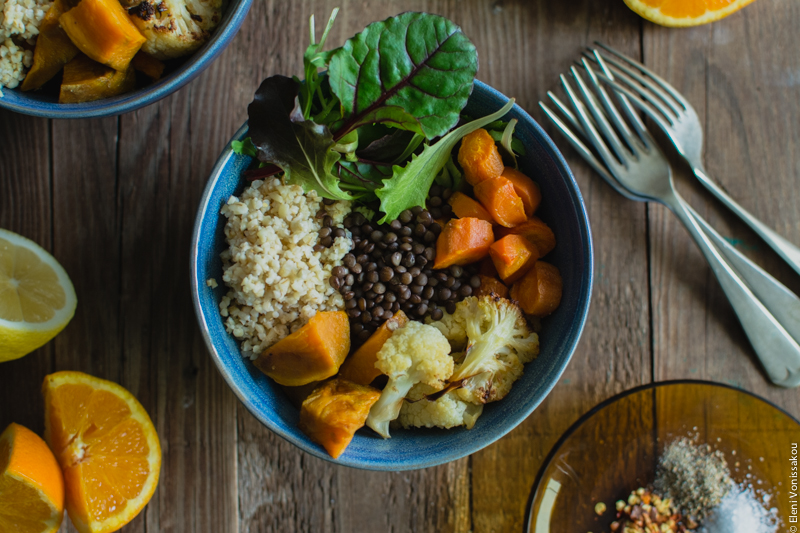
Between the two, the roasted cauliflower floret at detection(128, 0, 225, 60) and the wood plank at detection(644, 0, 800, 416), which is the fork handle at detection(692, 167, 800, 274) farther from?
the roasted cauliflower floret at detection(128, 0, 225, 60)

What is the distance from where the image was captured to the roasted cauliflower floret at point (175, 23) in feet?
4.04

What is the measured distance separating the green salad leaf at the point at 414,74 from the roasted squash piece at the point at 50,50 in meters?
0.63

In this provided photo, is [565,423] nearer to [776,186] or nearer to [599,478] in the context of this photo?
[599,478]

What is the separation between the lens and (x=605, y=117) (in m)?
1.69

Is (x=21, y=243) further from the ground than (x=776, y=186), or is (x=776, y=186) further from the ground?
(x=776, y=186)

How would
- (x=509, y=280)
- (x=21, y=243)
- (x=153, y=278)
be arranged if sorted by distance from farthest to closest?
1. (x=153, y=278)
2. (x=21, y=243)
3. (x=509, y=280)

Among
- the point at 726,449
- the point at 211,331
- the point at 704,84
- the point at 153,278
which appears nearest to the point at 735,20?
the point at 704,84

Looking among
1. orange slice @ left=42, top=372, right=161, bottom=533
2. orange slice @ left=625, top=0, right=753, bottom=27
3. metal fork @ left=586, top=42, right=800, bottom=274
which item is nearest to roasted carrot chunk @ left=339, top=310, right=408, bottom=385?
orange slice @ left=42, top=372, right=161, bottom=533

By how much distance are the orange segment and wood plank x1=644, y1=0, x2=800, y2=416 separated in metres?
1.64

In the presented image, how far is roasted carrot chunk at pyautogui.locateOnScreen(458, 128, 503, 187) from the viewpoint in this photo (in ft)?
4.45

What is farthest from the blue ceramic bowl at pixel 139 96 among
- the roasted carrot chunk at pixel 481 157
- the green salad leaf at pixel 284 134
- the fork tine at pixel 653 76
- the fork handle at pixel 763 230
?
the fork handle at pixel 763 230

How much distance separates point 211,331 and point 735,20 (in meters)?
1.69

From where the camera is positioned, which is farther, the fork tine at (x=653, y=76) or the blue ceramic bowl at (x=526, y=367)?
the fork tine at (x=653, y=76)

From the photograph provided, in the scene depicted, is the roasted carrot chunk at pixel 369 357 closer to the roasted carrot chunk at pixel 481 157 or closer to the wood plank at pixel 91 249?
the roasted carrot chunk at pixel 481 157
